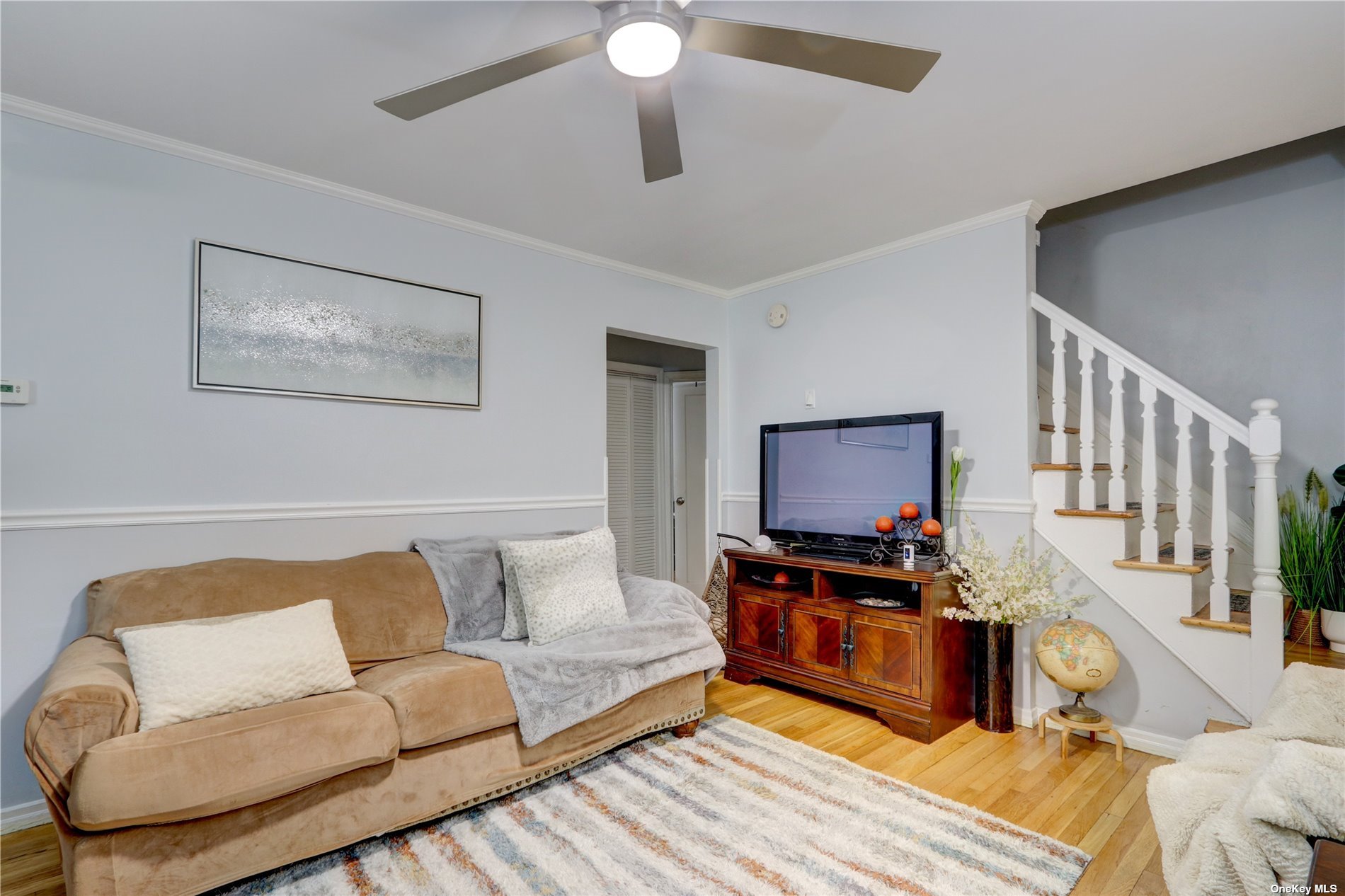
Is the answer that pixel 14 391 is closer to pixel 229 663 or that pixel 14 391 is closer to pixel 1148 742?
pixel 229 663

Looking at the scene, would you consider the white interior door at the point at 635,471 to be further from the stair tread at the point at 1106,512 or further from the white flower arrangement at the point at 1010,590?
the stair tread at the point at 1106,512

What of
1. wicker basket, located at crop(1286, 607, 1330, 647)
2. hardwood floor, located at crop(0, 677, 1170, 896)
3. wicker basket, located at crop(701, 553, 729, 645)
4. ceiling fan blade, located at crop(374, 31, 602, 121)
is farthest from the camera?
wicker basket, located at crop(701, 553, 729, 645)

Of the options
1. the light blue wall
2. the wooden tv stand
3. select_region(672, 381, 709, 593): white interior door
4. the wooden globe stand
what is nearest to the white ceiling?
the light blue wall

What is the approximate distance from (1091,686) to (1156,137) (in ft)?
6.98

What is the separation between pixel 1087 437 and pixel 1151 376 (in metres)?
0.35

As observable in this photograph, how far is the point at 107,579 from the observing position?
7.22 feet

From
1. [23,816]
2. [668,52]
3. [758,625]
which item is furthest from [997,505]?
[23,816]

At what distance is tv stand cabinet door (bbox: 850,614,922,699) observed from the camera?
9.45 feet

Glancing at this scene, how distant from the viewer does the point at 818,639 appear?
10.6 ft

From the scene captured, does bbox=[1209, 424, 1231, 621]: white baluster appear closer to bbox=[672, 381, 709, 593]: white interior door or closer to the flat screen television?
the flat screen television

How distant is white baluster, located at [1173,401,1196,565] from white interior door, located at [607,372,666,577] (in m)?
3.76

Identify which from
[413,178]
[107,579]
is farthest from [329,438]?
[413,178]

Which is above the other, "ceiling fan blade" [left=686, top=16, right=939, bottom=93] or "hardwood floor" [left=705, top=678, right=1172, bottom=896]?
"ceiling fan blade" [left=686, top=16, right=939, bottom=93]

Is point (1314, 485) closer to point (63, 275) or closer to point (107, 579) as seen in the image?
point (107, 579)
